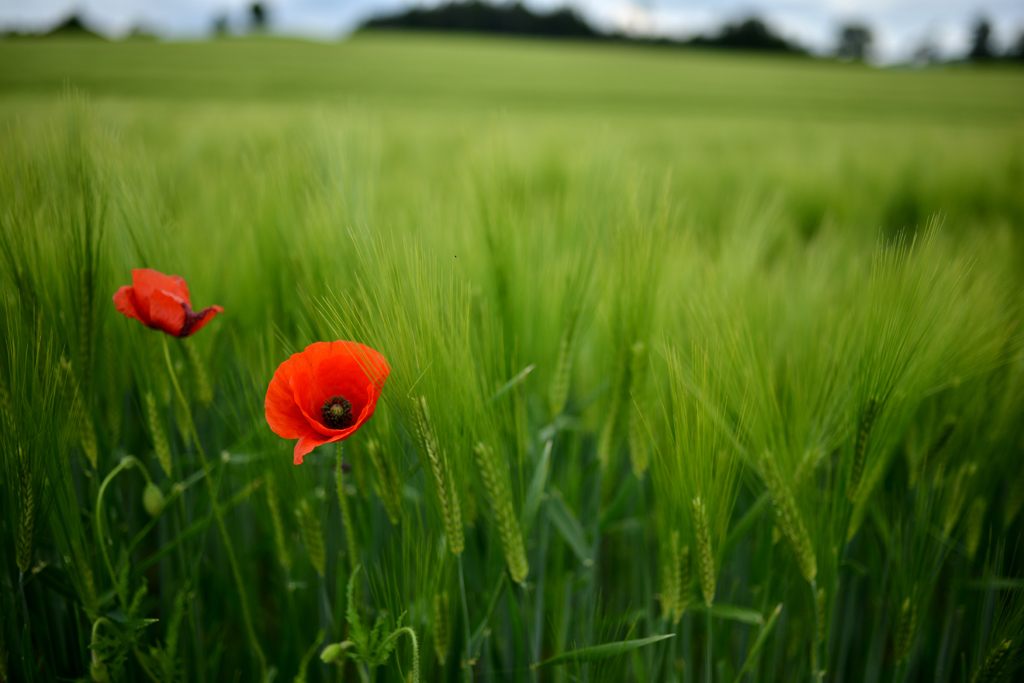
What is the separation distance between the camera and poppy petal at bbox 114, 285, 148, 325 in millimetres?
433

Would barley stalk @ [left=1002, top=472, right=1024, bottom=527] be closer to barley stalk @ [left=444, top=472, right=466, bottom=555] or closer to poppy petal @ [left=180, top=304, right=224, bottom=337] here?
barley stalk @ [left=444, top=472, right=466, bottom=555]

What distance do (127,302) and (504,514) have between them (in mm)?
375

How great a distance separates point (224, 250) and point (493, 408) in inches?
22.1

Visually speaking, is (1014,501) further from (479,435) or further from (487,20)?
(487,20)

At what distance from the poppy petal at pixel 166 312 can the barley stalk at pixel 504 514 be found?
0.29m

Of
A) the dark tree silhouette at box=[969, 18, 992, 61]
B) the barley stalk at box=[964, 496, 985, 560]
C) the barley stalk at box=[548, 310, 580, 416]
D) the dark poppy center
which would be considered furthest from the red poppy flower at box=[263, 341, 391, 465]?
the dark tree silhouette at box=[969, 18, 992, 61]

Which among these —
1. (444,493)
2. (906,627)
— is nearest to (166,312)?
(444,493)

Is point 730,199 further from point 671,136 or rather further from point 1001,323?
point 671,136

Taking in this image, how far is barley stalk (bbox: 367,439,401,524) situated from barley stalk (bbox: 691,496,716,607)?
268 mm

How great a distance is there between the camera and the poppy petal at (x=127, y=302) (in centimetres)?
43

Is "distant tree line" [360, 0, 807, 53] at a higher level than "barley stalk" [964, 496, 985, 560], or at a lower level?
higher

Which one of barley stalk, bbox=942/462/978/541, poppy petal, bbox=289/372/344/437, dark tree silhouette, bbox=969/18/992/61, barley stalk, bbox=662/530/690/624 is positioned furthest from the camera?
dark tree silhouette, bbox=969/18/992/61

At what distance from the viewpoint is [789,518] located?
1.58 feet

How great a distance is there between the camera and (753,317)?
66 cm
